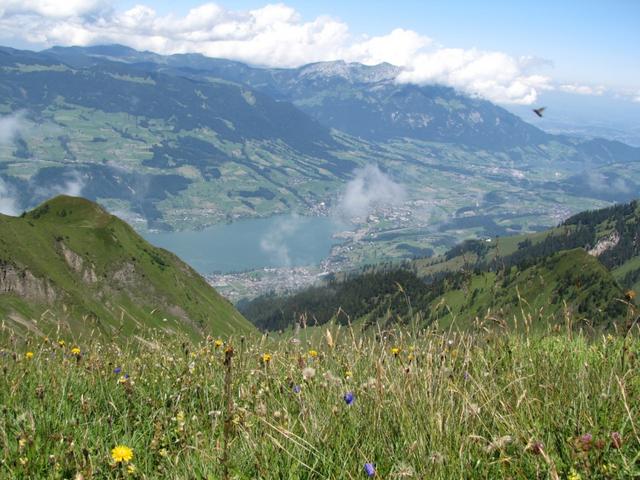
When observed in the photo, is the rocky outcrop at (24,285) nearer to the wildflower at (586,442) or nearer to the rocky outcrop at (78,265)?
the rocky outcrop at (78,265)

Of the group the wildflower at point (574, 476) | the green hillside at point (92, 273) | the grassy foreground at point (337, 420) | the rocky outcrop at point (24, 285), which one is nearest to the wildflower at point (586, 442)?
the grassy foreground at point (337, 420)

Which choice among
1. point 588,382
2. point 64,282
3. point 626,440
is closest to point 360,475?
point 626,440

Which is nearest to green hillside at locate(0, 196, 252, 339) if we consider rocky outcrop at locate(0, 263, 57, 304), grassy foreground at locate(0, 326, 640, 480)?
rocky outcrop at locate(0, 263, 57, 304)

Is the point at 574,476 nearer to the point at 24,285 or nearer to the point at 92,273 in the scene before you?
the point at 24,285

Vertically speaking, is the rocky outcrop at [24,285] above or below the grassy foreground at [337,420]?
below

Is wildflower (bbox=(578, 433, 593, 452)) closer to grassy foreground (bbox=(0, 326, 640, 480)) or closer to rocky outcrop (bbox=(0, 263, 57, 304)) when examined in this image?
grassy foreground (bbox=(0, 326, 640, 480))

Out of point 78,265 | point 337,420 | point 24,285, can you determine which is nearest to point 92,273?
point 78,265
